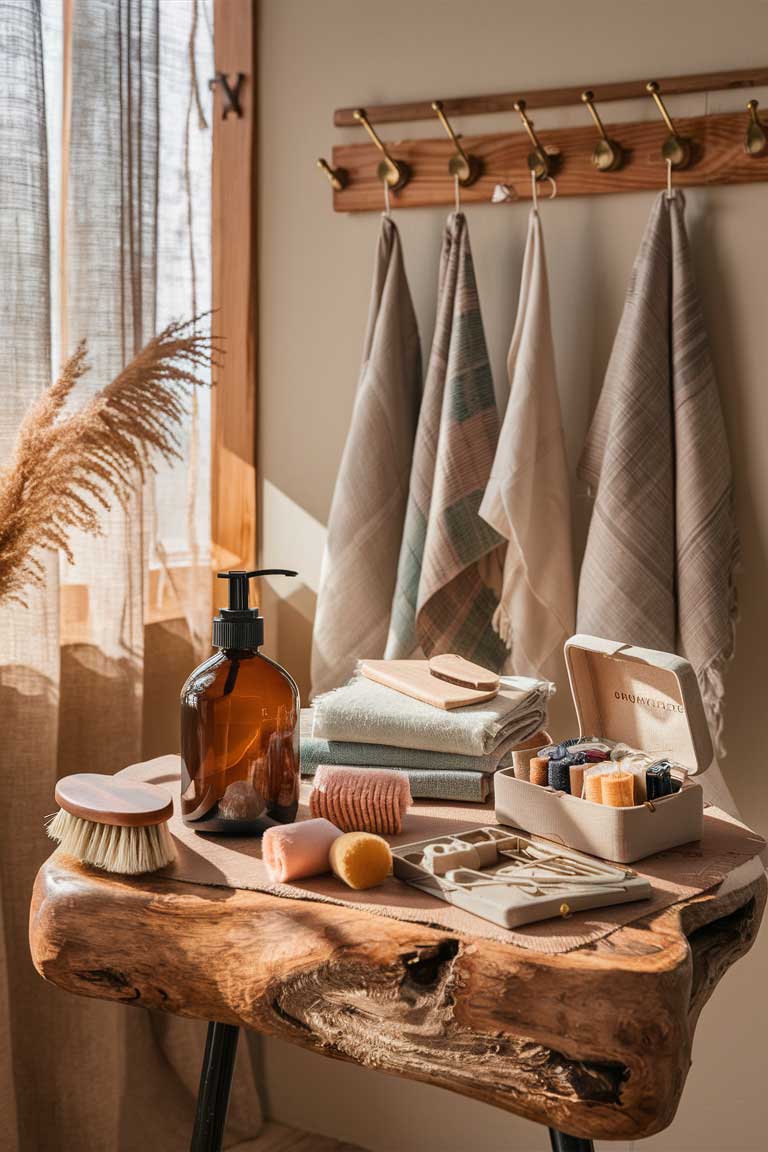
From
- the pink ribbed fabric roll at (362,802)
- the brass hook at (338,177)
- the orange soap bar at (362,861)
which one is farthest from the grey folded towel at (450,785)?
the brass hook at (338,177)

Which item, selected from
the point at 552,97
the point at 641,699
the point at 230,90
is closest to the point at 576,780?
the point at 641,699

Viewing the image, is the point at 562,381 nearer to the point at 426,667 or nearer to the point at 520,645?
the point at 520,645

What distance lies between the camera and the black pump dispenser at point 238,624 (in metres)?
0.93

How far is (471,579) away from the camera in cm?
164

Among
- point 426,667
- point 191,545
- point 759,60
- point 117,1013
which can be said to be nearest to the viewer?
point 426,667

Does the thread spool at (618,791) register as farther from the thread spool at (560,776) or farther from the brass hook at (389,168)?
the brass hook at (389,168)

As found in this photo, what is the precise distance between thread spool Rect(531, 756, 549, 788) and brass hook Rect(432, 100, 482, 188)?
3.30ft

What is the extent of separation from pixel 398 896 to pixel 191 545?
1.05 m

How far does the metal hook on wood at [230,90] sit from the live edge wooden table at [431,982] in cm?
133

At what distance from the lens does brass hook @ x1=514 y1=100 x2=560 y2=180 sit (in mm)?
1578

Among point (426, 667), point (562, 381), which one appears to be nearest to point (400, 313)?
point (562, 381)

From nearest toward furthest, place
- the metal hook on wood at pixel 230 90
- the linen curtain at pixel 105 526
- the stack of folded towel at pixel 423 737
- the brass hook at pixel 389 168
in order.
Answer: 1. the stack of folded towel at pixel 423 737
2. the linen curtain at pixel 105 526
3. the brass hook at pixel 389 168
4. the metal hook on wood at pixel 230 90

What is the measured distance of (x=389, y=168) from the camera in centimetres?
169

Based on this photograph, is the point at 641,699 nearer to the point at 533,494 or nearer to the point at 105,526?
the point at 533,494
